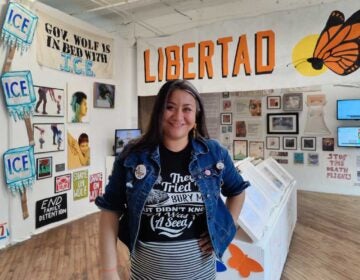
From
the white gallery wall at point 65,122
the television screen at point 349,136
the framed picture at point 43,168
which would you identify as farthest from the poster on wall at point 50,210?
the television screen at point 349,136

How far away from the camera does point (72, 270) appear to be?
123 inches

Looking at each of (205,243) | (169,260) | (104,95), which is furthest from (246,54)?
(169,260)

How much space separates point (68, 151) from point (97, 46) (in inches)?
71.0

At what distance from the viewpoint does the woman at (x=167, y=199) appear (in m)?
1.13

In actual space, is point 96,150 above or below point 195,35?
below

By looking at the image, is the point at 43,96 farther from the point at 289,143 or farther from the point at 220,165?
the point at 289,143

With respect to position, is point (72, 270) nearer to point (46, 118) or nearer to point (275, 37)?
point (46, 118)

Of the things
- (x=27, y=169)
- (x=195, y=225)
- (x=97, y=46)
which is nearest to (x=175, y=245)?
(x=195, y=225)

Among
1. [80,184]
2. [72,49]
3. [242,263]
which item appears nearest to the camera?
[242,263]

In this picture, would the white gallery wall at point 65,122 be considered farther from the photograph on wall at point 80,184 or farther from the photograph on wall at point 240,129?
the photograph on wall at point 240,129

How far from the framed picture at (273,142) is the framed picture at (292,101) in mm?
691

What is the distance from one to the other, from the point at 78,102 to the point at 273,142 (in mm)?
4407

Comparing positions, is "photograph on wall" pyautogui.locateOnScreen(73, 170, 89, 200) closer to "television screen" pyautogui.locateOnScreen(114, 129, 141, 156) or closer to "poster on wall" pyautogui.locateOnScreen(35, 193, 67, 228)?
"poster on wall" pyautogui.locateOnScreen(35, 193, 67, 228)

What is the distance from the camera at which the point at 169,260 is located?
3.78 ft
